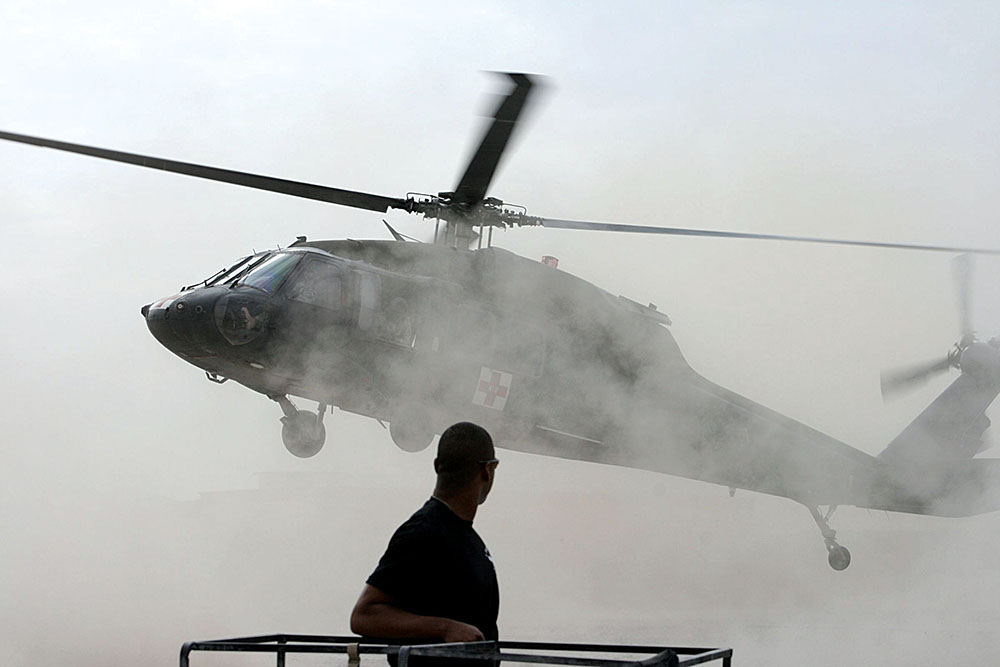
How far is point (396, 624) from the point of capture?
3031 millimetres

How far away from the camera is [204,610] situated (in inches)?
599

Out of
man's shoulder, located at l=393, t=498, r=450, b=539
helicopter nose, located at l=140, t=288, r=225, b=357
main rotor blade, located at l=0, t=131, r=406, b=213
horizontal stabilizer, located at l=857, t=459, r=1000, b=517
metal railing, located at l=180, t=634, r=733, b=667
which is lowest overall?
metal railing, located at l=180, t=634, r=733, b=667

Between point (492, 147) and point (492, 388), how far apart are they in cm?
202

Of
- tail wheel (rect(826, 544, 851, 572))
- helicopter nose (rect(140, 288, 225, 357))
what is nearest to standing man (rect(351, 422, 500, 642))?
helicopter nose (rect(140, 288, 225, 357))

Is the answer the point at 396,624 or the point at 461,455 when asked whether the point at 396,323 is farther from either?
the point at 396,624

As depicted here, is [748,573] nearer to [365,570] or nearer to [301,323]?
[365,570]

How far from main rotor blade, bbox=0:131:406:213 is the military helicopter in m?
0.02

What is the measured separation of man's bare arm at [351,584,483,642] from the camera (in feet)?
9.48

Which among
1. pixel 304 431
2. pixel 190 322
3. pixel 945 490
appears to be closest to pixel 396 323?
pixel 304 431

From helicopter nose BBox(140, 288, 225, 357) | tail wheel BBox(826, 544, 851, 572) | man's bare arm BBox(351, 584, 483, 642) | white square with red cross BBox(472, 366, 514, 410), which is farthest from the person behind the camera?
tail wheel BBox(826, 544, 851, 572)

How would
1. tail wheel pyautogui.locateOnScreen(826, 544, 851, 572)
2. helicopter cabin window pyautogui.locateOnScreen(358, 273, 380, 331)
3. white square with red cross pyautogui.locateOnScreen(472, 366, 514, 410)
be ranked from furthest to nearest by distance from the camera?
tail wheel pyautogui.locateOnScreen(826, 544, 851, 572) → white square with red cross pyautogui.locateOnScreen(472, 366, 514, 410) → helicopter cabin window pyautogui.locateOnScreen(358, 273, 380, 331)

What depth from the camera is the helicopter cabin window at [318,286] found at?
925 centimetres

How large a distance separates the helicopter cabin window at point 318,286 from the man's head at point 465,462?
19.9 feet

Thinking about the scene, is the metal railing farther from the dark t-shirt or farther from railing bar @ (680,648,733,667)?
the dark t-shirt
